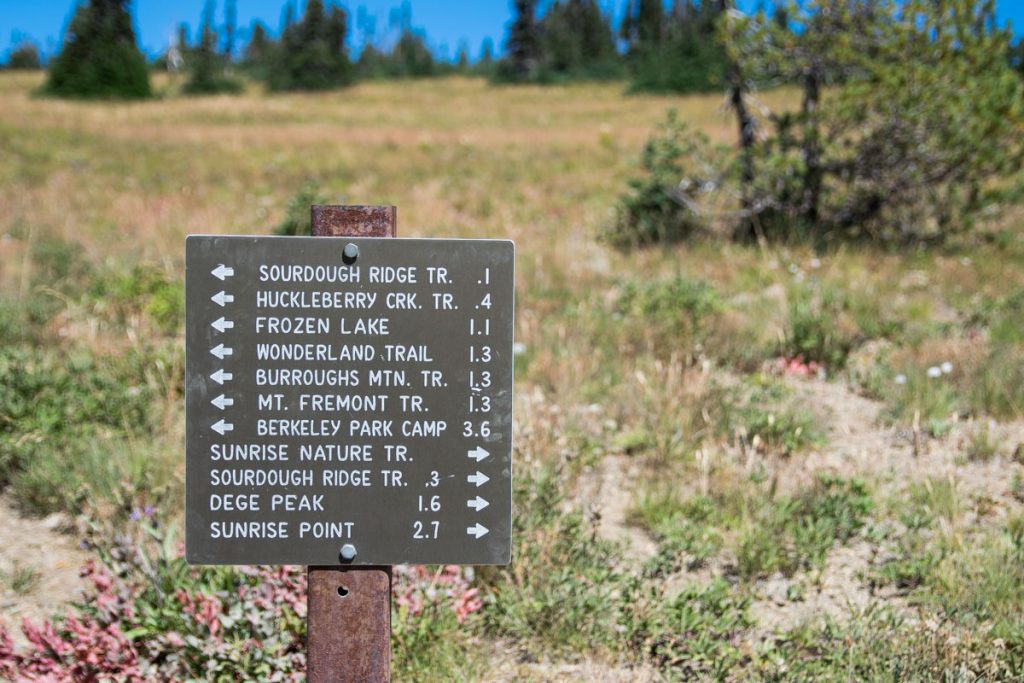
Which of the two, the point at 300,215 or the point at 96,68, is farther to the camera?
the point at 96,68

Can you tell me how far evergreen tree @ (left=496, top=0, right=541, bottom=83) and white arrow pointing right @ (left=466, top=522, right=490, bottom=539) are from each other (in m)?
71.3

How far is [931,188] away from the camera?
9258 millimetres

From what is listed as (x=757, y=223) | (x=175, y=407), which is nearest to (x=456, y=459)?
(x=175, y=407)

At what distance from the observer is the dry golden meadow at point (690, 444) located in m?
3.25

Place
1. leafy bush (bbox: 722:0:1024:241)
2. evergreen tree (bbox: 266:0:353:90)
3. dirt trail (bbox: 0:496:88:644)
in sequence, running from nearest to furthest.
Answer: dirt trail (bbox: 0:496:88:644)
leafy bush (bbox: 722:0:1024:241)
evergreen tree (bbox: 266:0:353:90)

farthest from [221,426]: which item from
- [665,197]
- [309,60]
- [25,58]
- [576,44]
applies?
[25,58]

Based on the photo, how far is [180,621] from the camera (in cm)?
320

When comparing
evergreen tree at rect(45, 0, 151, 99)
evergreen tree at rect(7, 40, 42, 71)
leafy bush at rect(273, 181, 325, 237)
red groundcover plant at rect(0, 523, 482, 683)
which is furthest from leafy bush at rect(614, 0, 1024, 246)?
evergreen tree at rect(7, 40, 42, 71)

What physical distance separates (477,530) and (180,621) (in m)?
1.46

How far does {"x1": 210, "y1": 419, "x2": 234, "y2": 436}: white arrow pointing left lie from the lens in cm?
233

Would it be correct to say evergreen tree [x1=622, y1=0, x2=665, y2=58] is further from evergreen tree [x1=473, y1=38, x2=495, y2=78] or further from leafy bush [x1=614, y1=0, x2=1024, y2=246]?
leafy bush [x1=614, y1=0, x2=1024, y2=246]

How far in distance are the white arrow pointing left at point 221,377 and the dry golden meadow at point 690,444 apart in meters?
1.31

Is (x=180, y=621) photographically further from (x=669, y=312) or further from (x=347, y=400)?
(x=669, y=312)

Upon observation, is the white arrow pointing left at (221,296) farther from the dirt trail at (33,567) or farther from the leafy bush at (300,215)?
the leafy bush at (300,215)
